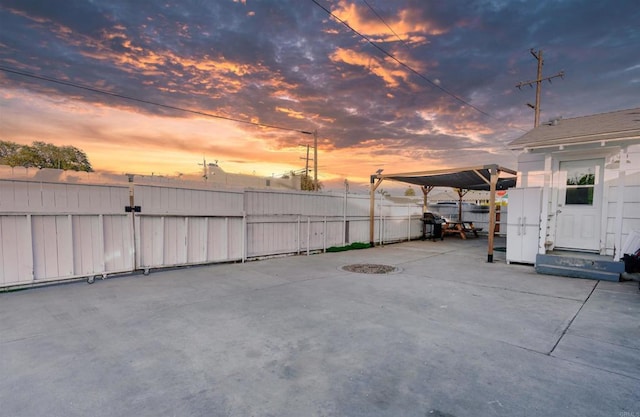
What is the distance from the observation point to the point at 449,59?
9969 millimetres

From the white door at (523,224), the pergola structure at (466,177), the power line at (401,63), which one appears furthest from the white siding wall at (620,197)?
the power line at (401,63)

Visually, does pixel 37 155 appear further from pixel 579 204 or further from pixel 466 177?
pixel 579 204

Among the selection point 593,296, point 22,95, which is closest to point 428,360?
point 593,296

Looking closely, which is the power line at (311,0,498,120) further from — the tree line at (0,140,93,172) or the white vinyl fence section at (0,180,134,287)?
the tree line at (0,140,93,172)

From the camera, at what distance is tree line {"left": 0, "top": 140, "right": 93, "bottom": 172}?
1065 inches

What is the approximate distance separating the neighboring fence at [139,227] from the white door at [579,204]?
21.3ft

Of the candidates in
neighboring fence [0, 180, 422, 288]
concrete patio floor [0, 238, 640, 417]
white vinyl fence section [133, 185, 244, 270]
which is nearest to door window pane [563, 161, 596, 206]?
concrete patio floor [0, 238, 640, 417]

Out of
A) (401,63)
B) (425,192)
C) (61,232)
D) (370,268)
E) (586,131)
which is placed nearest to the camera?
(61,232)

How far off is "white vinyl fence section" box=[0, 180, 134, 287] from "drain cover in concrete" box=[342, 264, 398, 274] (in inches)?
195

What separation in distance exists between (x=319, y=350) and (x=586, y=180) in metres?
8.09

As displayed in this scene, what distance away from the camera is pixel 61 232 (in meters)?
5.25

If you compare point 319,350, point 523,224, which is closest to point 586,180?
point 523,224

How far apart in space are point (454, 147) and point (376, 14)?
1048 cm

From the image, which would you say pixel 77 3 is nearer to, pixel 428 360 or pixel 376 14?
pixel 376 14
